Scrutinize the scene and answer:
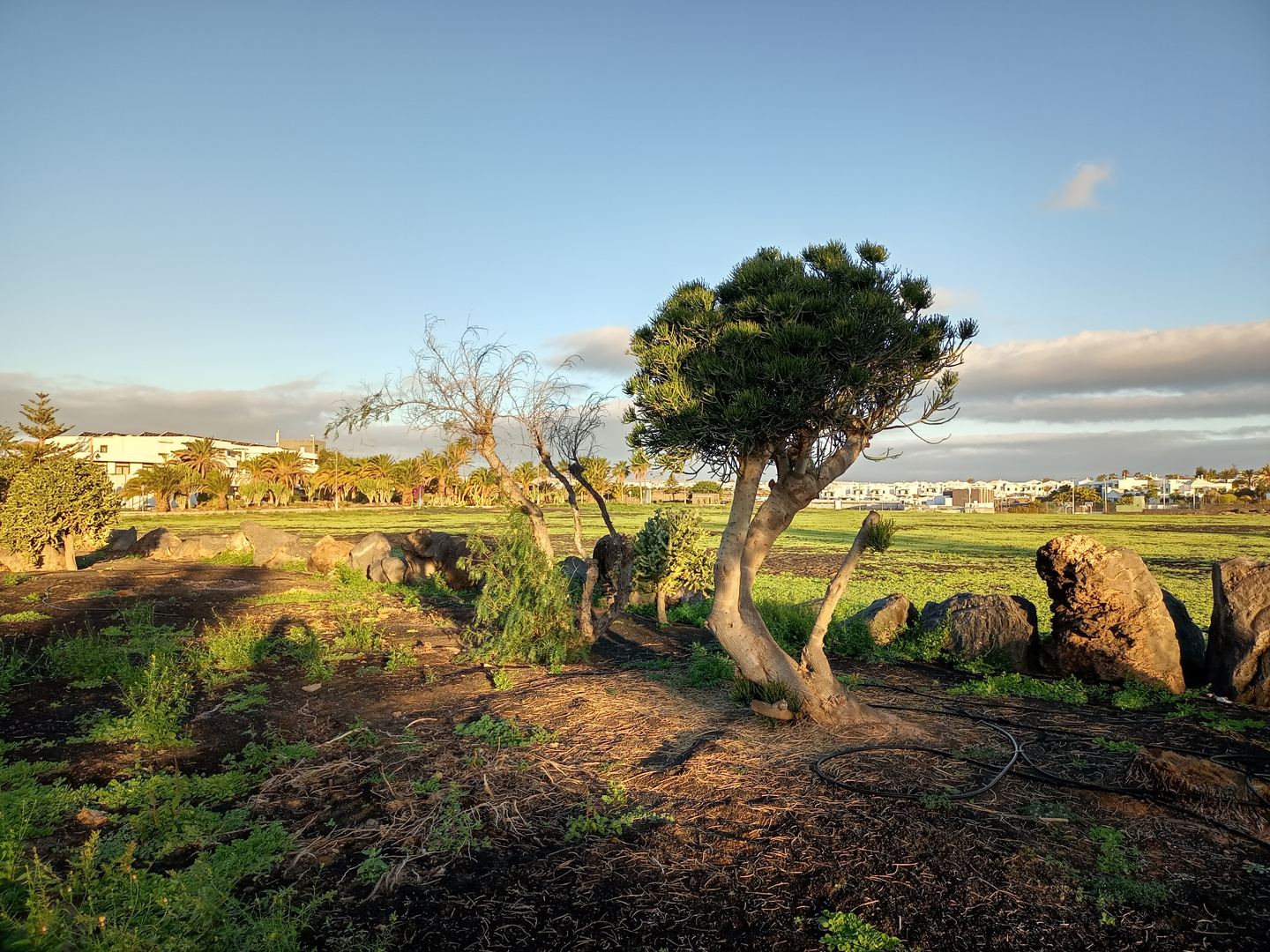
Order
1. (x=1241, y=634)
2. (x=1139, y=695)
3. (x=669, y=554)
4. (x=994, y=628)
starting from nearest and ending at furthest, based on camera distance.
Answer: (x=1139, y=695) < (x=1241, y=634) < (x=994, y=628) < (x=669, y=554)

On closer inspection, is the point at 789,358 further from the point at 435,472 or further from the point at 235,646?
the point at 435,472

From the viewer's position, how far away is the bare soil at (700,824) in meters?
3.70

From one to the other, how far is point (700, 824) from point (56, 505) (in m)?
18.7

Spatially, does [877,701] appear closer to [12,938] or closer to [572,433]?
[572,433]

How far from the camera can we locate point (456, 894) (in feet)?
13.1

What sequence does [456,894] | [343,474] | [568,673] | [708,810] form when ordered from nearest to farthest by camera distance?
1. [456,894]
2. [708,810]
3. [568,673]
4. [343,474]

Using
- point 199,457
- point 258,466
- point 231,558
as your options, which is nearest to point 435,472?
point 258,466

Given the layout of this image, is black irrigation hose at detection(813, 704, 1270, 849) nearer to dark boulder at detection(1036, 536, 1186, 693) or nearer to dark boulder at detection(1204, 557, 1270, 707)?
dark boulder at detection(1204, 557, 1270, 707)

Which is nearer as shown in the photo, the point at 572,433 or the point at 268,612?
the point at 572,433

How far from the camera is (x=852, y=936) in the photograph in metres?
3.56

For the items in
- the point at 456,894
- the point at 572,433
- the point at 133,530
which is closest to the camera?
the point at 456,894

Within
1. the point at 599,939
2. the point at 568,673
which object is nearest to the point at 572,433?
the point at 568,673

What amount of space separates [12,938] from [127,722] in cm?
467

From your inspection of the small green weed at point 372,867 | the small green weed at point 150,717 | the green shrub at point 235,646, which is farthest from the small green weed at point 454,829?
the green shrub at point 235,646
